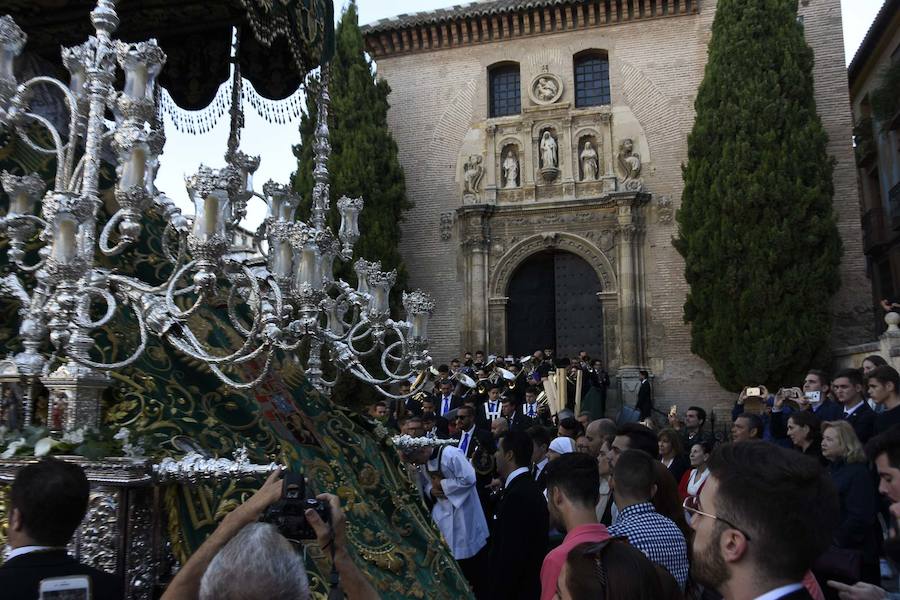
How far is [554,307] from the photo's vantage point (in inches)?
715

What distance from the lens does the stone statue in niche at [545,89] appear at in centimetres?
1834

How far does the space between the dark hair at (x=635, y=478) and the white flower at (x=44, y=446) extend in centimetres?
239

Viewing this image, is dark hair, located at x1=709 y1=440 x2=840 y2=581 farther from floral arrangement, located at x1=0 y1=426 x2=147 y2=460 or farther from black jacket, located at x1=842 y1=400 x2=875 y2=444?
black jacket, located at x1=842 y1=400 x2=875 y2=444

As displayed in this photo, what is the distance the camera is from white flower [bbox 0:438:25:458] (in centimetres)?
317

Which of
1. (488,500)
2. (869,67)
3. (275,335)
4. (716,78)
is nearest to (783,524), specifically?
(275,335)

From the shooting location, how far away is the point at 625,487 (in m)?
3.14

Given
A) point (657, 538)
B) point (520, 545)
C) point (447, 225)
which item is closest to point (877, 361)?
point (520, 545)

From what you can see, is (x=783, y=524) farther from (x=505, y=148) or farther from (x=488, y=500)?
(x=505, y=148)

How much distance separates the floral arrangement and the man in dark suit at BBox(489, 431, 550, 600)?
1859mm

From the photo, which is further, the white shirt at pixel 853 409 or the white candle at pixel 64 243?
the white shirt at pixel 853 409

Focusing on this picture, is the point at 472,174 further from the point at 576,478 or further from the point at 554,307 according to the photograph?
the point at 576,478

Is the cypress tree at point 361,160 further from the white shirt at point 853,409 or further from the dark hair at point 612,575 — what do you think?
the dark hair at point 612,575

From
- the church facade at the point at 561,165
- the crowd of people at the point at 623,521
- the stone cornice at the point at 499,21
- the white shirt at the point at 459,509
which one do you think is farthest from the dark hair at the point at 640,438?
the stone cornice at the point at 499,21

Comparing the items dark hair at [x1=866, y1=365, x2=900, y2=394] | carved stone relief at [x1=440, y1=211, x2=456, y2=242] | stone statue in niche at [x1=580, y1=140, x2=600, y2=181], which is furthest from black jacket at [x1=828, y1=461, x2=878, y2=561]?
carved stone relief at [x1=440, y1=211, x2=456, y2=242]
